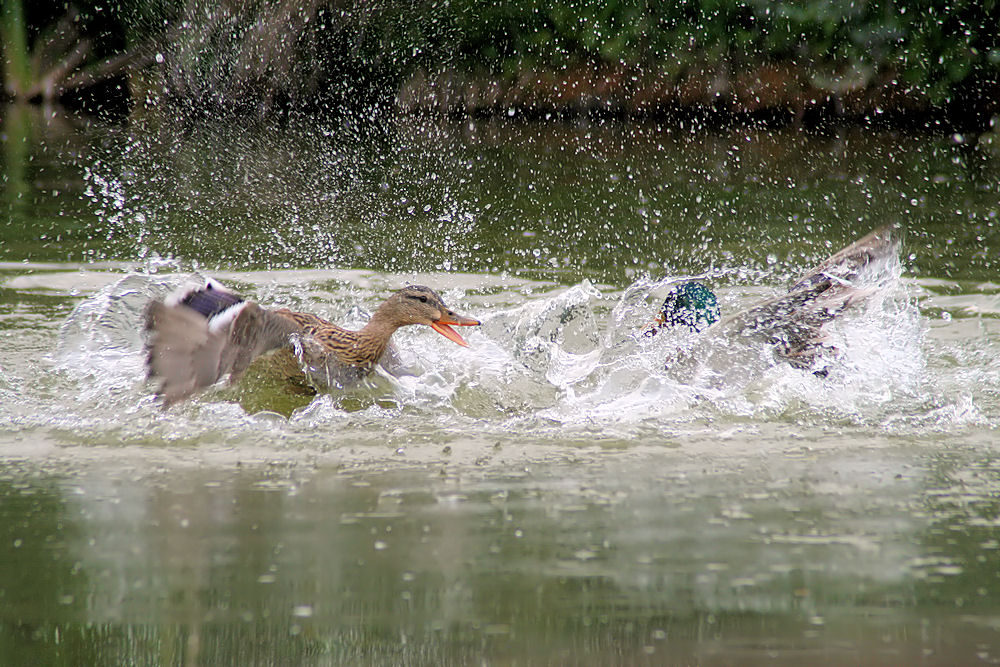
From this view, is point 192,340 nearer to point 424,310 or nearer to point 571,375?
point 424,310

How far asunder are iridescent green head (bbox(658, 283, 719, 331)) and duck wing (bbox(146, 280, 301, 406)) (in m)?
1.80

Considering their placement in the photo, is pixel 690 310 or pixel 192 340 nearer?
pixel 192 340

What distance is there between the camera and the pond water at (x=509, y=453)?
2.29 meters

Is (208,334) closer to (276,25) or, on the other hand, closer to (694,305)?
(694,305)

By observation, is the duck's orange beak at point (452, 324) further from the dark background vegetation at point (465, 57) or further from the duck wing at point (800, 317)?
the dark background vegetation at point (465, 57)

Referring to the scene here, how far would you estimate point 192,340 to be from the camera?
3.55m

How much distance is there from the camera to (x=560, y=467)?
10.8 feet

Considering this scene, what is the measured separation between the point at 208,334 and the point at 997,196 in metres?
5.78

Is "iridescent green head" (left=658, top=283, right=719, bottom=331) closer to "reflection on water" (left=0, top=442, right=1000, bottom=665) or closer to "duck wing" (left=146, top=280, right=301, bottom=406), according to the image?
"reflection on water" (left=0, top=442, right=1000, bottom=665)

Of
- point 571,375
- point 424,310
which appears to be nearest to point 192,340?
point 424,310

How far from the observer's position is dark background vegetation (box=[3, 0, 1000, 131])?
12.7 m

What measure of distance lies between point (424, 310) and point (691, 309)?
1151 mm

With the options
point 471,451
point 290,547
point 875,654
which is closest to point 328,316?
point 471,451

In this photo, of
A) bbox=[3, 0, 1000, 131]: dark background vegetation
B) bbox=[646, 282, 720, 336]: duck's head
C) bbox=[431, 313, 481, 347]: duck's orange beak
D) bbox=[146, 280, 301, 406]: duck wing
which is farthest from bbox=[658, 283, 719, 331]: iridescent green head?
bbox=[3, 0, 1000, 131]: dark background vegetation
